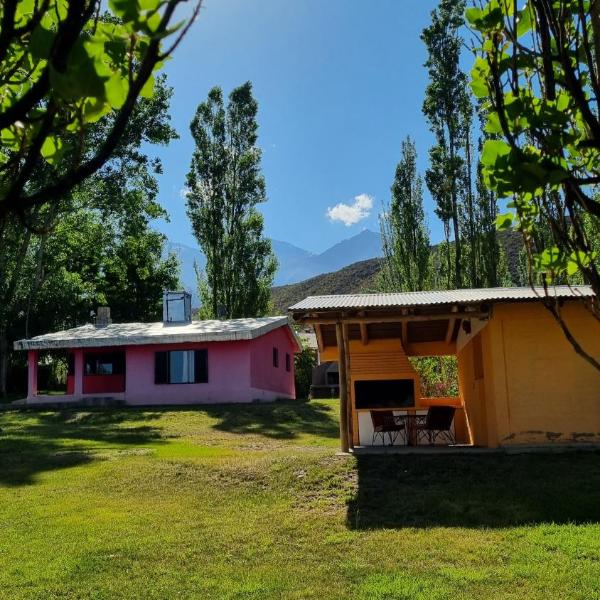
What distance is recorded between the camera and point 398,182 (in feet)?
102

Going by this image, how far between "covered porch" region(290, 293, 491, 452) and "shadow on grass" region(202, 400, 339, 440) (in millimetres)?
3043

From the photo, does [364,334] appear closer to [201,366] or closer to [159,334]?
[201,366]

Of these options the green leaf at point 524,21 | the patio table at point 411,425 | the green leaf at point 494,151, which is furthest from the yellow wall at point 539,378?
the green leaf at point 494,151

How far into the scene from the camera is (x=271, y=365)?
89.0ft

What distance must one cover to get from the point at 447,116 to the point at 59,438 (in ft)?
66.8

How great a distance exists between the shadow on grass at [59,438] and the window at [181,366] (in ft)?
10.5

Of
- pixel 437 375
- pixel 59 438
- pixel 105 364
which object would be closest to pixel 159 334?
pixel 105 364

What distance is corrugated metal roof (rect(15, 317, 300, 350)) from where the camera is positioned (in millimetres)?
23547

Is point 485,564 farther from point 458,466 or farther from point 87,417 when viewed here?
point 87,417

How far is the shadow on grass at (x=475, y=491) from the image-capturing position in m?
7.84

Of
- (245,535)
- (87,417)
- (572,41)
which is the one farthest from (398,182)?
(572,41)

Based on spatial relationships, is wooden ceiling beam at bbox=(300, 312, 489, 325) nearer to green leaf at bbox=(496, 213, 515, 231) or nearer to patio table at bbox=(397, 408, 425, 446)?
patio table at bbox=(397, 408, 425, 446)

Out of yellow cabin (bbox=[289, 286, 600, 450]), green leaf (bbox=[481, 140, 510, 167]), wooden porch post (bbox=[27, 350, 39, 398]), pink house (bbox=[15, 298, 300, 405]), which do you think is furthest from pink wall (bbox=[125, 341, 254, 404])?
green leaf (bbox=[481, 140, 510, 167])

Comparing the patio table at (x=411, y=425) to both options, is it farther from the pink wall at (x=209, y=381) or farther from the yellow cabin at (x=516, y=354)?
the pink wall at (x=209, y=381)
